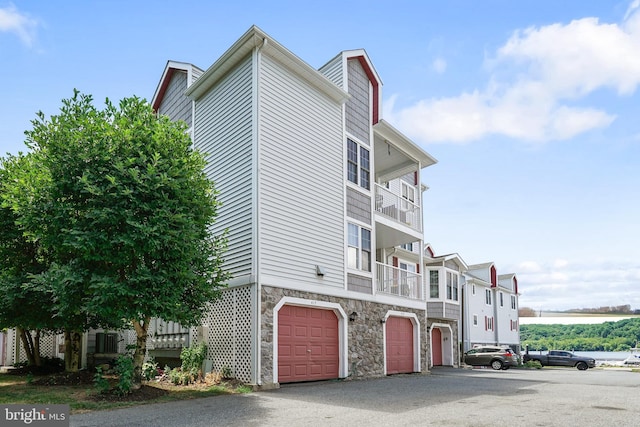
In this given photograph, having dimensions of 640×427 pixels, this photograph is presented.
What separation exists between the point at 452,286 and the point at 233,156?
19864 millimetres

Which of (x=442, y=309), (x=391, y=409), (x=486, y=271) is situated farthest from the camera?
(x=486, y=271)

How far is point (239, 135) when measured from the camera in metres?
15.4

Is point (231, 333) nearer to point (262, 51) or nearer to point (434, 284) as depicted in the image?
point (262, 51)

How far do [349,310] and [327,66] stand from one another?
8.72 meters

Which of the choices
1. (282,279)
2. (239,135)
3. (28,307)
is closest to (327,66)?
(239,135)

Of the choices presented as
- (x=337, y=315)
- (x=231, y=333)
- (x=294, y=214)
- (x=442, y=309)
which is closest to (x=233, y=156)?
(x=294, y=214)

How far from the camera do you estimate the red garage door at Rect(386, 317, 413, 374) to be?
19281 millimetres

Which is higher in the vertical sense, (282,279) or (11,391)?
(282,279)

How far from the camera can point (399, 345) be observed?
65.3ft

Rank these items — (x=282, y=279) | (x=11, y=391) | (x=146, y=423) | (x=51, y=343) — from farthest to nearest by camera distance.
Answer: (x=51, y=343) < (x=282, y=279) < (x=11, y=391) < (x=146, y=423)

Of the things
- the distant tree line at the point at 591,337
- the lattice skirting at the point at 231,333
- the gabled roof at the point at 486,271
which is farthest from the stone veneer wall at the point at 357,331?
the distant tree line at the point at 591,337

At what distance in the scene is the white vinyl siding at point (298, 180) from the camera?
14625 millimetres

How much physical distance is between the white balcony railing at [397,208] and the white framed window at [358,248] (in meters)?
2.10

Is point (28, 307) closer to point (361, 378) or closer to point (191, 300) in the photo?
point (191, 300)
